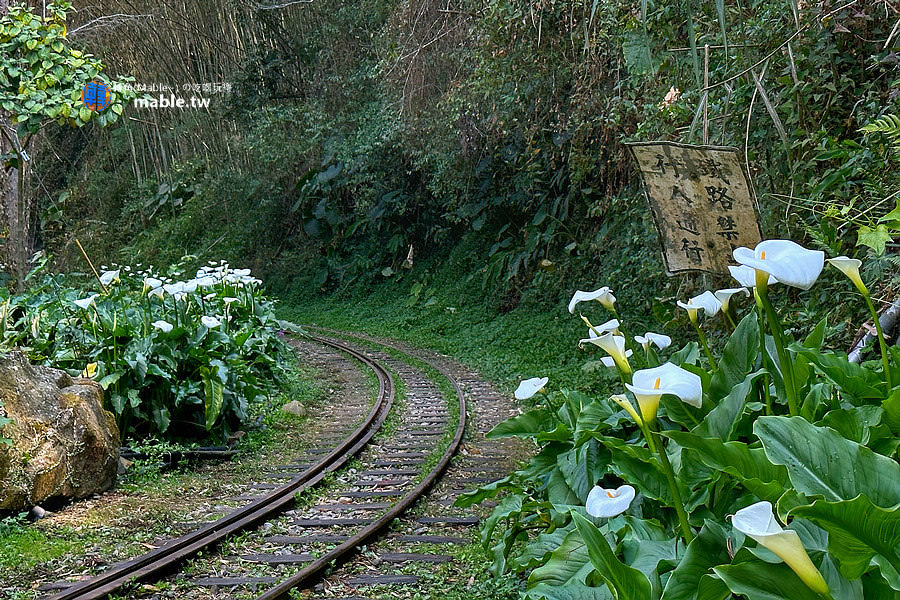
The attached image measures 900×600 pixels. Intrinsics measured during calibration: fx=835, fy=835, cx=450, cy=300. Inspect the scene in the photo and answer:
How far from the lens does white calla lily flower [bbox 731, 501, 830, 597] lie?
141 cm

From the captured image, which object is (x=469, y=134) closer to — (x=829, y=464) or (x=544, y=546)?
(x=544, y=546)

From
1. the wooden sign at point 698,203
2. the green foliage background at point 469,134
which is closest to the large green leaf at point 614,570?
the green foliage background at point 469,134

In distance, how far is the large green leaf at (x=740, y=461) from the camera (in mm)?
1936

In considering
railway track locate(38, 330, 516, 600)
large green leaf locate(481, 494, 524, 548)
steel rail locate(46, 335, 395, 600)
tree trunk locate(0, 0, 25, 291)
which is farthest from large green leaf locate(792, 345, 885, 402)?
tree trunk locate(0, 0, 25, 291)

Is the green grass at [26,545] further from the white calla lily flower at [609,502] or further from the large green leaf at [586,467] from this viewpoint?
the white calla lily flower at [609,502]

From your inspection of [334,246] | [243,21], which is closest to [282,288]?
[334,246]

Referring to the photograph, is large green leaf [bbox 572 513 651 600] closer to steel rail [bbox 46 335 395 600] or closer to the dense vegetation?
the dense vegetation

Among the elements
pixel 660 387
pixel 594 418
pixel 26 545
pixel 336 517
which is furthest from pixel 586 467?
pixel 26 545

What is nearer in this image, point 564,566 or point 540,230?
point 564,566

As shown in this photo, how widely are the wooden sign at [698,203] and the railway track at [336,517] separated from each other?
2.33 meters

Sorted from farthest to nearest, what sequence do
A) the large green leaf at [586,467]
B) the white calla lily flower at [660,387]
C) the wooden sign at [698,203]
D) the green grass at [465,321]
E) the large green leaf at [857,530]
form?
the green grass at [465,321]
the wooden sign at [698,203]
the large green leaf at [586,467]
the white calla lily flower at [660,387]
the large green leaf at [857,530]

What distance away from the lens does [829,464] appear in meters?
1.87

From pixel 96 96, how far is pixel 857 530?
8.74m

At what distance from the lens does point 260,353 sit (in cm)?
973
